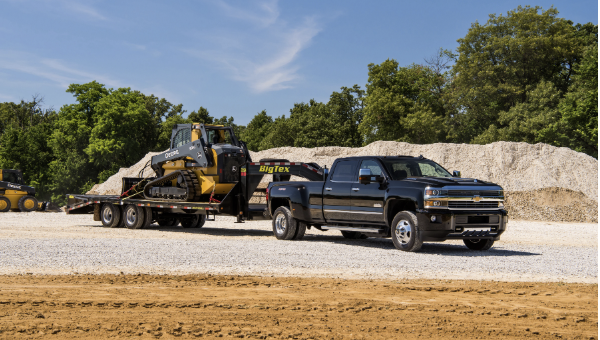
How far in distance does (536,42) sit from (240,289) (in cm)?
5057

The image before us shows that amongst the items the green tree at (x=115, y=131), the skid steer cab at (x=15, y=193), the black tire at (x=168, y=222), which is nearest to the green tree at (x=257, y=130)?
the green tree at (x=115, y=131)

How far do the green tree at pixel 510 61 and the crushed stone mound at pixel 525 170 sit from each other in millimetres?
12371

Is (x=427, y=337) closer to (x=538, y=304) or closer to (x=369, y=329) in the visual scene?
(x=369, y=329)

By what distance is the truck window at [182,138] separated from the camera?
19.2 metres

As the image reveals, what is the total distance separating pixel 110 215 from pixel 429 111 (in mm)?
39669

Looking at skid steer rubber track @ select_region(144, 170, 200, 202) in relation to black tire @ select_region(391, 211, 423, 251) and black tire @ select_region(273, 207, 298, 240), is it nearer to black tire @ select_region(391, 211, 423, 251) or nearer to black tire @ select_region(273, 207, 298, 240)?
black tire @ select_region(273, 207, 298, 240)

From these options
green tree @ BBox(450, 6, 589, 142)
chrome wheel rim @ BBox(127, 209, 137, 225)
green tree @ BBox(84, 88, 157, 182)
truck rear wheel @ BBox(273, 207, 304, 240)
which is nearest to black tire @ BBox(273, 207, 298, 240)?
truck rear wheel @ BBox(273, 207, 304, 240)

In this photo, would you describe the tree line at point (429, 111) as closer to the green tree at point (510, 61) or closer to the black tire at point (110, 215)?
the green tree at point (510, 61)

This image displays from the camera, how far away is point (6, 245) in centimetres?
1377

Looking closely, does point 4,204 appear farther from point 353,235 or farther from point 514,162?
point 514,162

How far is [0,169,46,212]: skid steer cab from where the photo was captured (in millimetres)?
32750

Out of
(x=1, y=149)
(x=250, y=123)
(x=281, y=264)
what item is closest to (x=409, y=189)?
(x=281, y=264)

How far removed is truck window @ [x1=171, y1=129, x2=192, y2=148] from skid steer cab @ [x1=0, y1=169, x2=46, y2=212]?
56.1 ft

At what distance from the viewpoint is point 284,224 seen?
1559cm
